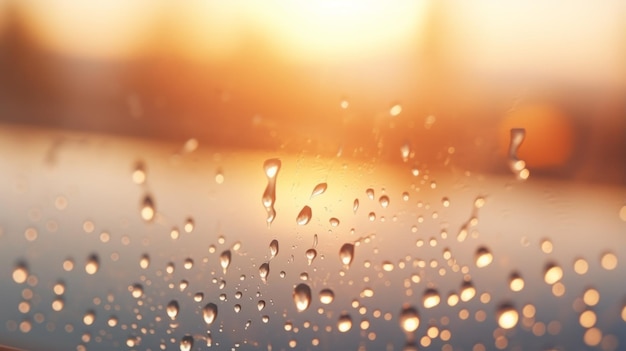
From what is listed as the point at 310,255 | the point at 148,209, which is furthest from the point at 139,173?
the point at 310,255

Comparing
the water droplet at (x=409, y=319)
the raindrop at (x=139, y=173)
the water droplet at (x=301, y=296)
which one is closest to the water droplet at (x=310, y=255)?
the water droplet at (x=301, y=296)

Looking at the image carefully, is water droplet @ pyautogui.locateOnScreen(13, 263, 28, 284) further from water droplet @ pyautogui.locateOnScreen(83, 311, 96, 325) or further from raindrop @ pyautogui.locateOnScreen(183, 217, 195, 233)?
raindrop @ pyautogui.locateOnScreen(183, 217, 195, 233)

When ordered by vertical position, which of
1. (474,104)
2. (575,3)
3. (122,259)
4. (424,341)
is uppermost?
(575,3)

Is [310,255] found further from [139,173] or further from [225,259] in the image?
[139,173]

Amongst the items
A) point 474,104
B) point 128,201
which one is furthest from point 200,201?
point 474,104

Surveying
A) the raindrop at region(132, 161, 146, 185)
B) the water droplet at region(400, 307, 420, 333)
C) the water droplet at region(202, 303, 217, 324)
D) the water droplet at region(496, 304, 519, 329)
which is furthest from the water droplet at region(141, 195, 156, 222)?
the water droplet at region(496, 304, 519, 329)

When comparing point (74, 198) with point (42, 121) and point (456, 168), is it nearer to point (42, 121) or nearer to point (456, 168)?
point (42, 121)
